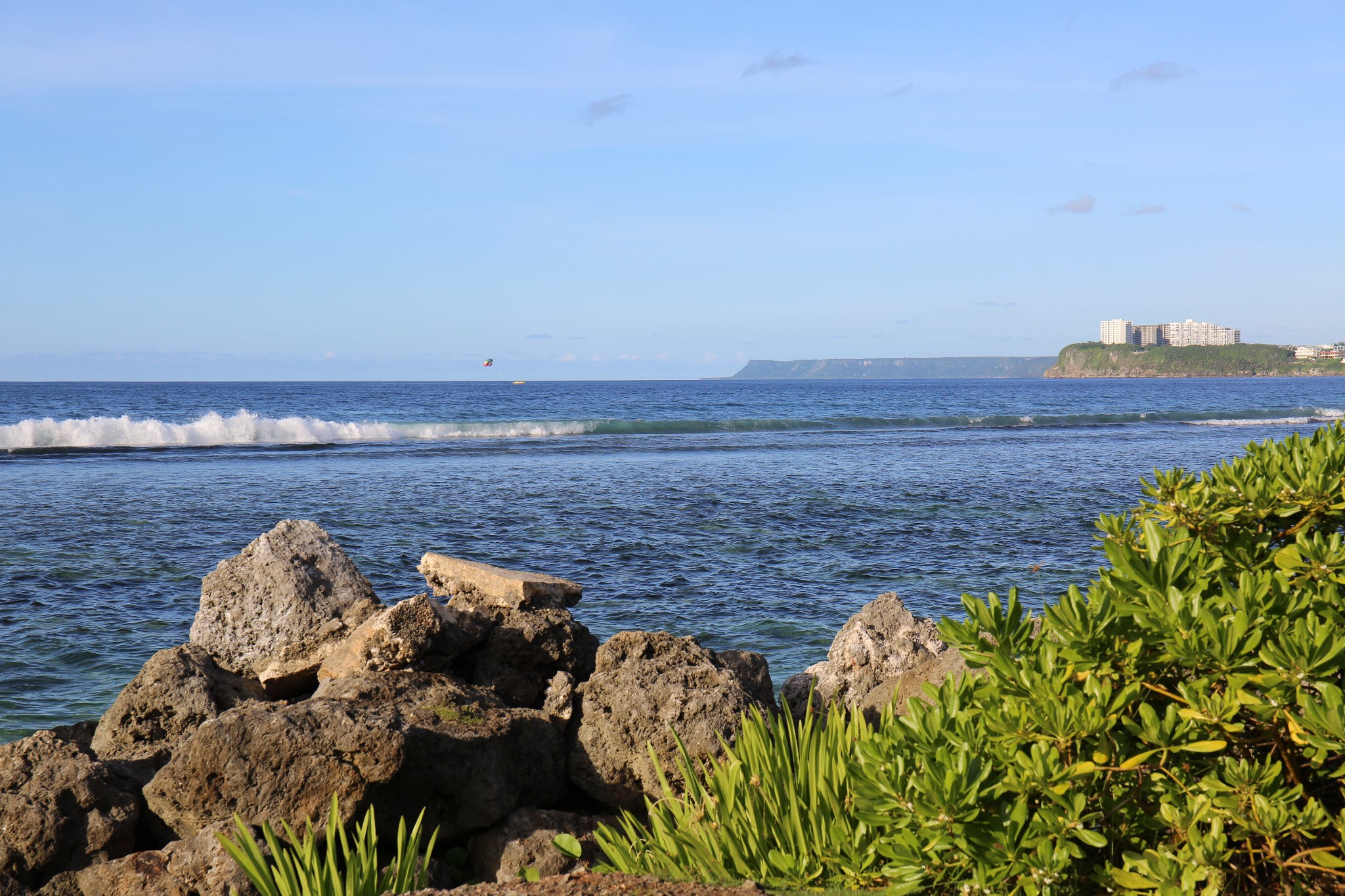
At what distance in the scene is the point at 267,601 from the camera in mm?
7254

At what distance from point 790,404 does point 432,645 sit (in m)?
73.4

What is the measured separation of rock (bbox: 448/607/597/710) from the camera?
6180 millimetres

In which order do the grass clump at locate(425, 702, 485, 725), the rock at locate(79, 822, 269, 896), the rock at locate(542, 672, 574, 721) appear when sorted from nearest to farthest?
the rock at locate(79, 822, 269, 896)
the grass clump at locate(425, 702, 485, 725)
the rock at locate(542, 672, 574, 721)

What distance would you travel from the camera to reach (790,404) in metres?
78.2

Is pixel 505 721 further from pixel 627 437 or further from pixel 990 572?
pixel 627 437

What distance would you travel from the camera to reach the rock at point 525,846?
178 inches

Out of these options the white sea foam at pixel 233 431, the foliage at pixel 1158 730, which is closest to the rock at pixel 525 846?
the foliage at pixel 1158 730

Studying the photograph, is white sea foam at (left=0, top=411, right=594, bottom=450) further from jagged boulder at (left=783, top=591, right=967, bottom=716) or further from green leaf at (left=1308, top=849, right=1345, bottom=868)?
green leaf at (left=1308, top=849, right=1345, bottom=868)

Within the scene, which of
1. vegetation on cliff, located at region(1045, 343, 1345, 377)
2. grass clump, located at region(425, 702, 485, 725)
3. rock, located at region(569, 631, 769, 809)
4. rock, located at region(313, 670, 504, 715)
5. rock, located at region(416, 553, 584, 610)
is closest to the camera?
grass clump, located at region(425, 702, 485, 725)

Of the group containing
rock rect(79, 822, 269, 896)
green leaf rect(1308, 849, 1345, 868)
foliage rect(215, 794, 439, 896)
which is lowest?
rock rect(79, 822, 269, 896)

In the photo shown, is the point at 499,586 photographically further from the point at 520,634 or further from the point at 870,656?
the point at 870,656

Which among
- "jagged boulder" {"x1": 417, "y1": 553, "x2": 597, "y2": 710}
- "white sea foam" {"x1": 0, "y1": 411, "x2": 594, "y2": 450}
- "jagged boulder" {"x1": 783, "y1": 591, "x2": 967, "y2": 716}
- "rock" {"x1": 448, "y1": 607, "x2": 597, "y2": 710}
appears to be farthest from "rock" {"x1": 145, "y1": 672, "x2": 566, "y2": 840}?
"white sea foam" {"x1": 0, "y1": 411, "x2": 594, "y2": 450}

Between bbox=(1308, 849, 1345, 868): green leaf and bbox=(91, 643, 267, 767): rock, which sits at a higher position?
bbox=(1308, 849, 1345, 868): green leaf

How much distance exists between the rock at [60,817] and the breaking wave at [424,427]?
29.9m
